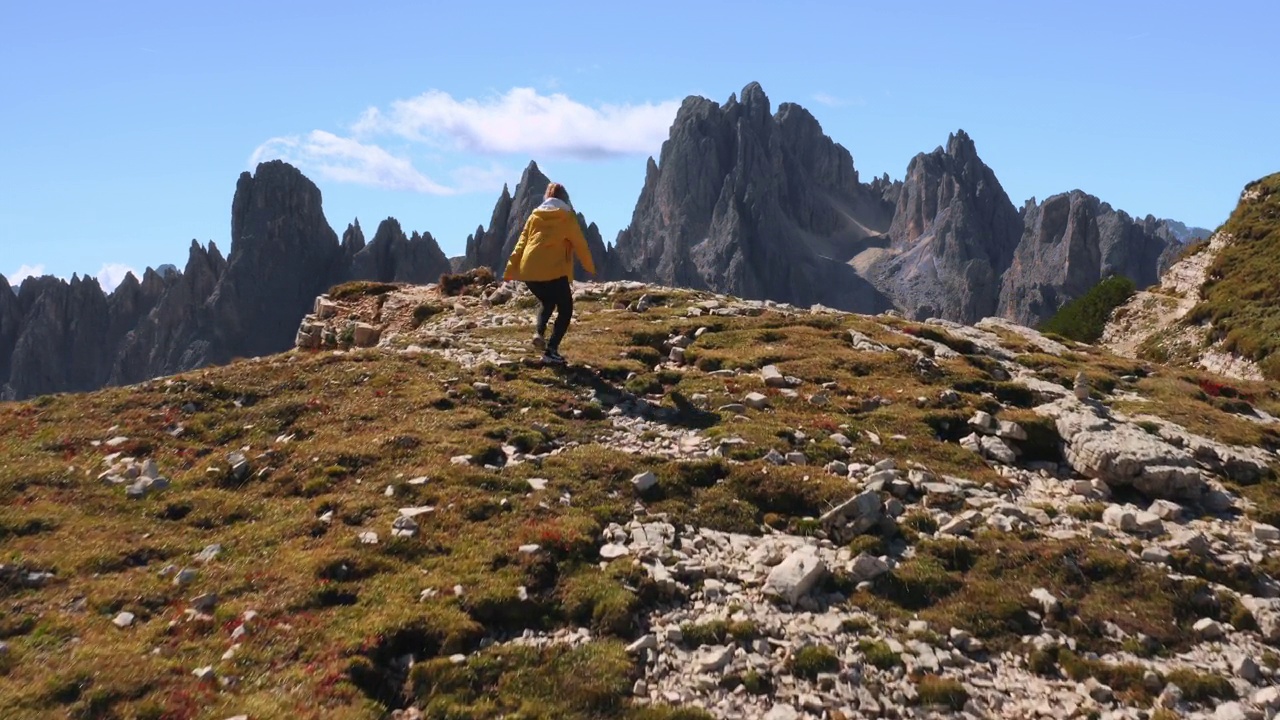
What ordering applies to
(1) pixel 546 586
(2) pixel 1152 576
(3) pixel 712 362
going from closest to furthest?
(1) pixel 546 586 → (2) pixel 1152 576 → (3) pixel 712 362

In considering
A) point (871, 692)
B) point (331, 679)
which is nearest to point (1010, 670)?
point (871, 692)

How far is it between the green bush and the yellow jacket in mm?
48773

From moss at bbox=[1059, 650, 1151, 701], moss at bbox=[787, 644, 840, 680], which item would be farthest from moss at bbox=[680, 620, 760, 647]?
moss at bbox=[1059, 650, 1151, 701]

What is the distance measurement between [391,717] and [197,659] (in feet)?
8.89

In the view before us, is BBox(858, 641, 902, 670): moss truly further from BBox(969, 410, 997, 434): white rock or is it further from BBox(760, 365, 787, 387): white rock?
BBox(760, 365, 787, 387): white rock

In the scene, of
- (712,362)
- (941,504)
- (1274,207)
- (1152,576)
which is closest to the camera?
(1152,576)

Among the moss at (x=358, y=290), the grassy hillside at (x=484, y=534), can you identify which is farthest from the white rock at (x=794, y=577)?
the moss at (x=358, y=290)

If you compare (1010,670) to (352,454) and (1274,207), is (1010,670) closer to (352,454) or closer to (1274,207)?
(352,454)

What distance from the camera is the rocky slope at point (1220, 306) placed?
49.2m

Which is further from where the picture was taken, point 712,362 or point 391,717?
point 712,362

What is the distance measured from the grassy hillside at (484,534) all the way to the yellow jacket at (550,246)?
2.62 metres

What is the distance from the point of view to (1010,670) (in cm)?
1323

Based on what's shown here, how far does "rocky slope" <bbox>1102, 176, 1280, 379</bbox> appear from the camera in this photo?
161ft

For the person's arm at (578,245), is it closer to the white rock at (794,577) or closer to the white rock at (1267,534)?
the white rock at (794,577)
